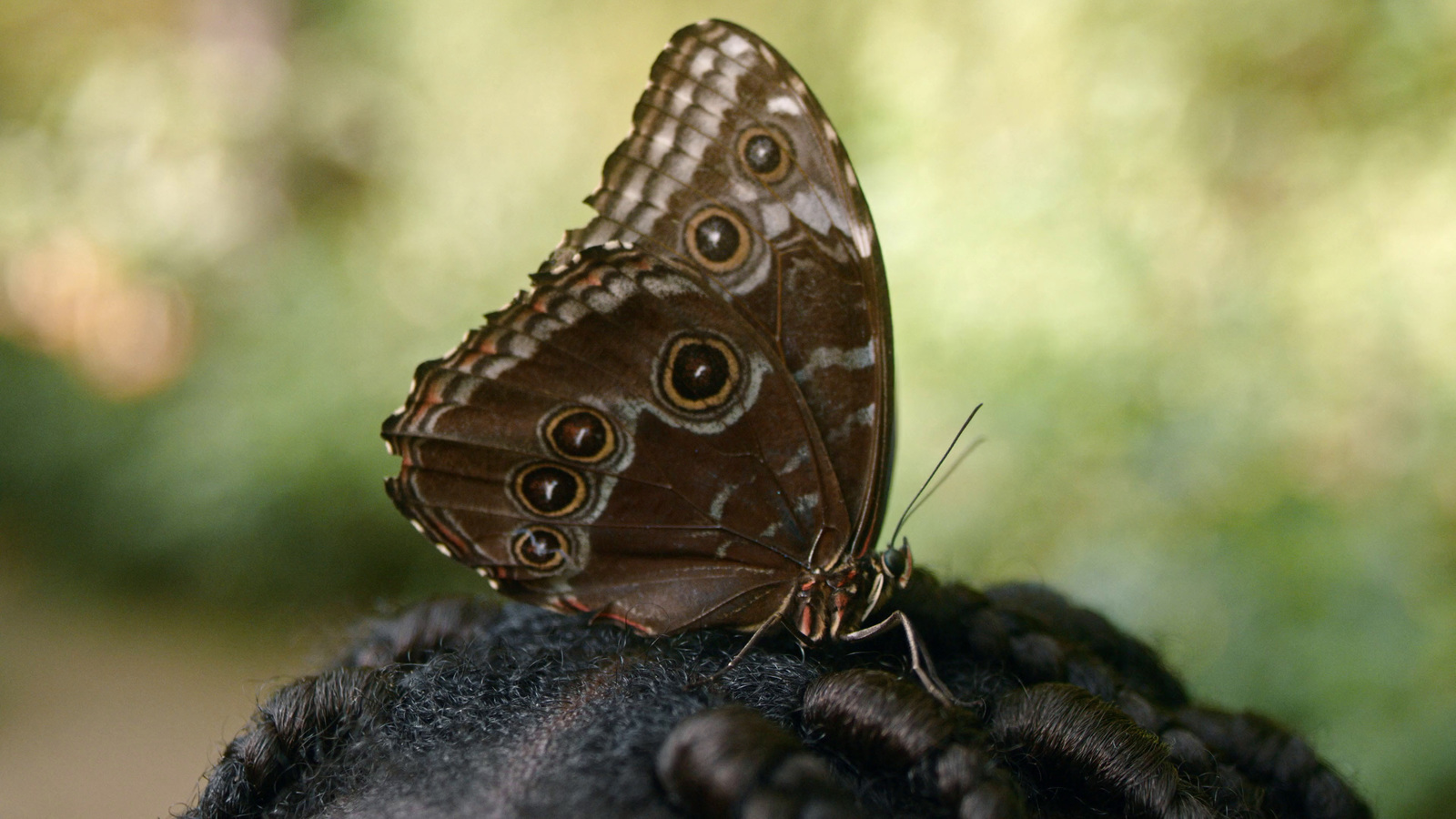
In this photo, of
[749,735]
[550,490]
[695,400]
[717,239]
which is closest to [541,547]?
[550,490]

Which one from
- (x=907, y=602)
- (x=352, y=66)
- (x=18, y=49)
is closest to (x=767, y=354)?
(x=907, y=602)

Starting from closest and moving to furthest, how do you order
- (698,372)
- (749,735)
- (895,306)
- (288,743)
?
(749,735) < (288,743) < (698,372) < (895,306)

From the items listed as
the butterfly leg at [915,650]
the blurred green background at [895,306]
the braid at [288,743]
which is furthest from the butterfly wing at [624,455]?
the blurred green background at [895,306]

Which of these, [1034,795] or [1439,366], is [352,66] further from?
[1034,795]

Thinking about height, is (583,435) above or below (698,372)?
below

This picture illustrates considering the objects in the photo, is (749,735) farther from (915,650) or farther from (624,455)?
(624,455)

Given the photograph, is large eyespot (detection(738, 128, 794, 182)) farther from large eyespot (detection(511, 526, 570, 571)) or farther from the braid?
the braid

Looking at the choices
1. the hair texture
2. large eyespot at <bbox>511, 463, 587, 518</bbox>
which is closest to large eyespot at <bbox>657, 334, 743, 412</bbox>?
large eyespot at <bbox>511, 463, 587, 518</bbox>

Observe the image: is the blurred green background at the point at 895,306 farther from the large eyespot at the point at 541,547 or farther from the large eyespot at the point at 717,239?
the large eyespot at the point at 717,239
